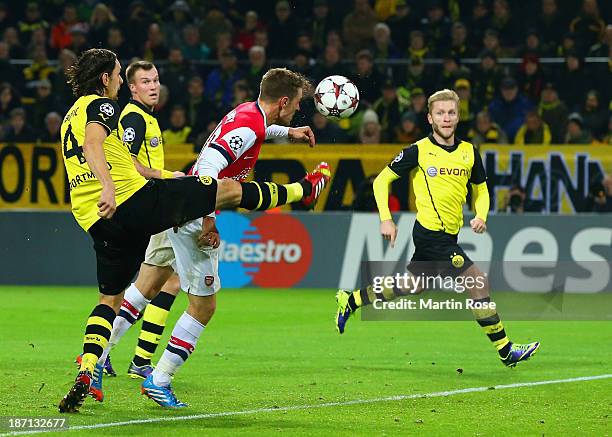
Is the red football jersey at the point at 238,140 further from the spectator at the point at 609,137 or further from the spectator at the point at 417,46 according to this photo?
the spectator at the point at 417,46

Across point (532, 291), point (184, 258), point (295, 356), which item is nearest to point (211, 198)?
point (184, 258)

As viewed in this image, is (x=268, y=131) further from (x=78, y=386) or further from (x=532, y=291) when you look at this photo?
(x=532, y=291)

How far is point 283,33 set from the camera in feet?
65.2

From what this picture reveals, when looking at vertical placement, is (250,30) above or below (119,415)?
above

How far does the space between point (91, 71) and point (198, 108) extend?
11.0m

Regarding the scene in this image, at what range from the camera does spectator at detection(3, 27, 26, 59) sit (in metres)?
19.9

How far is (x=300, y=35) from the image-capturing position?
64.8 feet

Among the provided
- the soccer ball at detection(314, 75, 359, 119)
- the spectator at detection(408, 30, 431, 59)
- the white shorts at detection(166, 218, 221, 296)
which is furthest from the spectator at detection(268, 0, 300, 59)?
the white shorts at detection(166, 218, 221, 296)

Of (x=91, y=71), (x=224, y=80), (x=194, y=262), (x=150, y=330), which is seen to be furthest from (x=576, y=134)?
(x=91, y=71)

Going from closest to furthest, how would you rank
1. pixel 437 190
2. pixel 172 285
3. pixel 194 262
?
pixel 194 262
pixel 172 285
pixel 437 190

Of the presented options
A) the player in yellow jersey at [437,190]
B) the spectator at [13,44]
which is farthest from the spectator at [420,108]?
the player in yellow jersey at [437,190]

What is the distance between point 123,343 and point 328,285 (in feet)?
18.5

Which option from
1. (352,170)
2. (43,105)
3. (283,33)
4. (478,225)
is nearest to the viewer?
(478,225)

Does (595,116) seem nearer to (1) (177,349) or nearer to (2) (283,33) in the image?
(2) (283,33)
